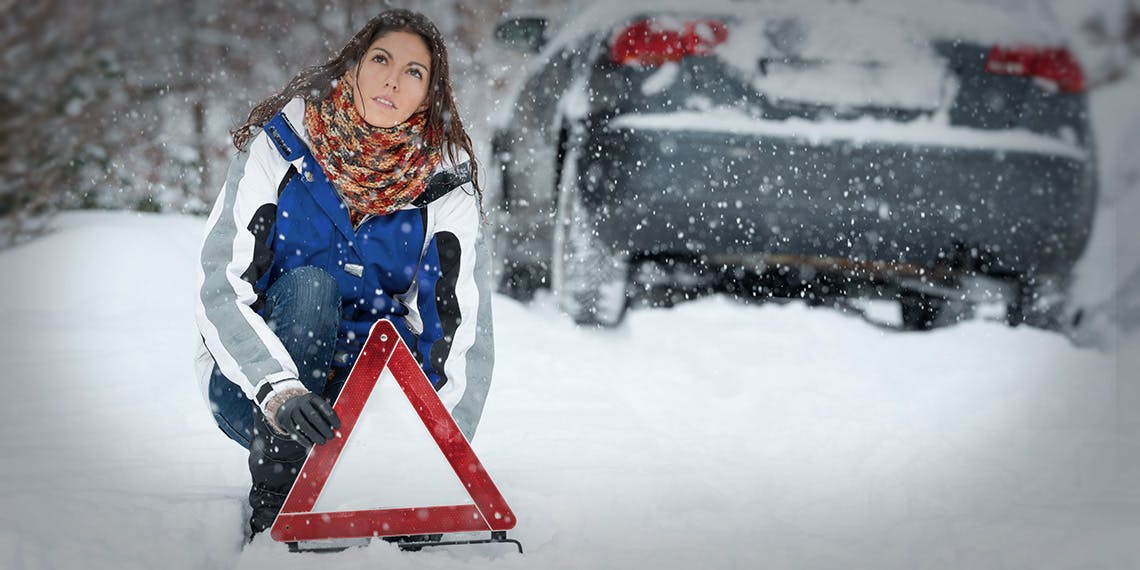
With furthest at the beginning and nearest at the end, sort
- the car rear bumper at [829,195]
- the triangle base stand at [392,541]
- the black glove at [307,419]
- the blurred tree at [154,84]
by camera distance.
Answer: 1. the blurred tree at [154,84]
2. the car rear bumper at [829,195]
3. the triangle base stand at [392,541]
4. the black glove at [307,419]

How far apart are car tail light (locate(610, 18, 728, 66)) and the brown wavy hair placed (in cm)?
154

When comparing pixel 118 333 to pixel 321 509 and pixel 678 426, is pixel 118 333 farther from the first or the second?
pixel 321 509

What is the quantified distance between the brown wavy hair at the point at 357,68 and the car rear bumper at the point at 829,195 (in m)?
1.54

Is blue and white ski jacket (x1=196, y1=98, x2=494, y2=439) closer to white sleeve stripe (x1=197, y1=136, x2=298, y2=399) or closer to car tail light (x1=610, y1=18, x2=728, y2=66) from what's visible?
white sleeve stripe (x1=197, y1=136, x2=298, y2=399)

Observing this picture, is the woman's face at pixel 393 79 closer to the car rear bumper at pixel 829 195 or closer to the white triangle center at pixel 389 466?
the white triangle center at pixel 389 466

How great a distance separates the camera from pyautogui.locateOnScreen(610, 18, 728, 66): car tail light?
11.5ft

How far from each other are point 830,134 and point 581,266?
41.0 inches

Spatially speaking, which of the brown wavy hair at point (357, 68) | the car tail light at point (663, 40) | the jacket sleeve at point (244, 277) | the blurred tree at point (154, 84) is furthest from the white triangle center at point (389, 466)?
the blurred tree at point (154, 84)

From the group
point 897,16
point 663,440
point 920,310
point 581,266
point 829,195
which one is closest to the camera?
point 663,440

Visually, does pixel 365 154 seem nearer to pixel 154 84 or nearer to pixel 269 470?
pixel 269 470

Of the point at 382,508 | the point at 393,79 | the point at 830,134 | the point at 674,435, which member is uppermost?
the point at 393,79

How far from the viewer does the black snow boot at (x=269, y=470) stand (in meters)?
2.05

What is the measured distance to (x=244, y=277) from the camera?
6.62 ft

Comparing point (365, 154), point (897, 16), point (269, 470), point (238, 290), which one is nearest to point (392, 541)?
point (269, 470)
